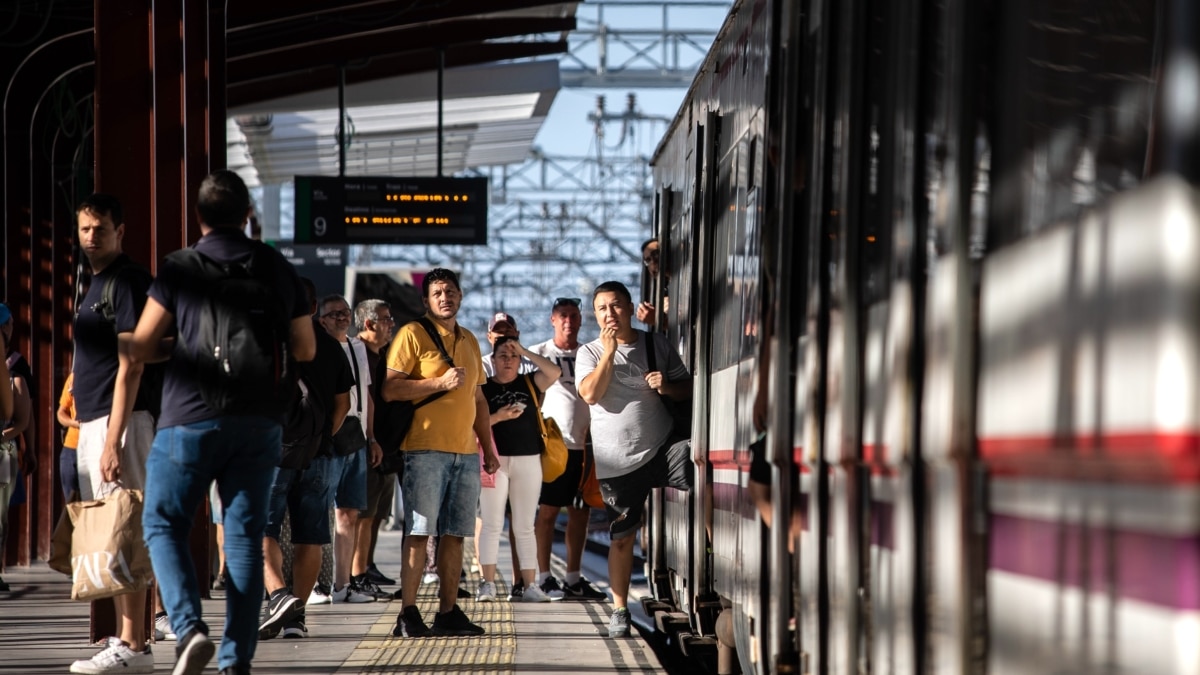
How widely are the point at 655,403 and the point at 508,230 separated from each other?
37.8 metres

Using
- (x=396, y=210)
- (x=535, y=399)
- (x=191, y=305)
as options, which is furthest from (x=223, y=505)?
(x=396, y=210)

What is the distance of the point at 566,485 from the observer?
12.5 meters

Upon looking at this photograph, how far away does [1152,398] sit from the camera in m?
2.41

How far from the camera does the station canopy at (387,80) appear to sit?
1752cm

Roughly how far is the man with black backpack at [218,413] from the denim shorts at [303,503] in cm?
277

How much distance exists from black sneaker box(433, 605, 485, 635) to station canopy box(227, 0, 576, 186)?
7.51 metres

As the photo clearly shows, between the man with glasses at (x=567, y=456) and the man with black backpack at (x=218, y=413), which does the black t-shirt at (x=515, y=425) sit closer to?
the man with glasses at (x=567, y=456)

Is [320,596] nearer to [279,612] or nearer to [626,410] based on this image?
[279,612]

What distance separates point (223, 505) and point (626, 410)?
342cm

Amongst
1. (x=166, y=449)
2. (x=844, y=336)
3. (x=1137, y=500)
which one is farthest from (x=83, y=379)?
(x=1137, y=500)

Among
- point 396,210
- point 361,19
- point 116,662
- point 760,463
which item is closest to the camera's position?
point 760,463

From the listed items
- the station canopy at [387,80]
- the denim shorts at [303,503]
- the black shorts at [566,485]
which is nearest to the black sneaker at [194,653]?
the denim shorts at [303,503]

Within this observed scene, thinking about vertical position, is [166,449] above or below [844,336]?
below

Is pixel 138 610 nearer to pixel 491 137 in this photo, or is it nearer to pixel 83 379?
pixel 83 379
